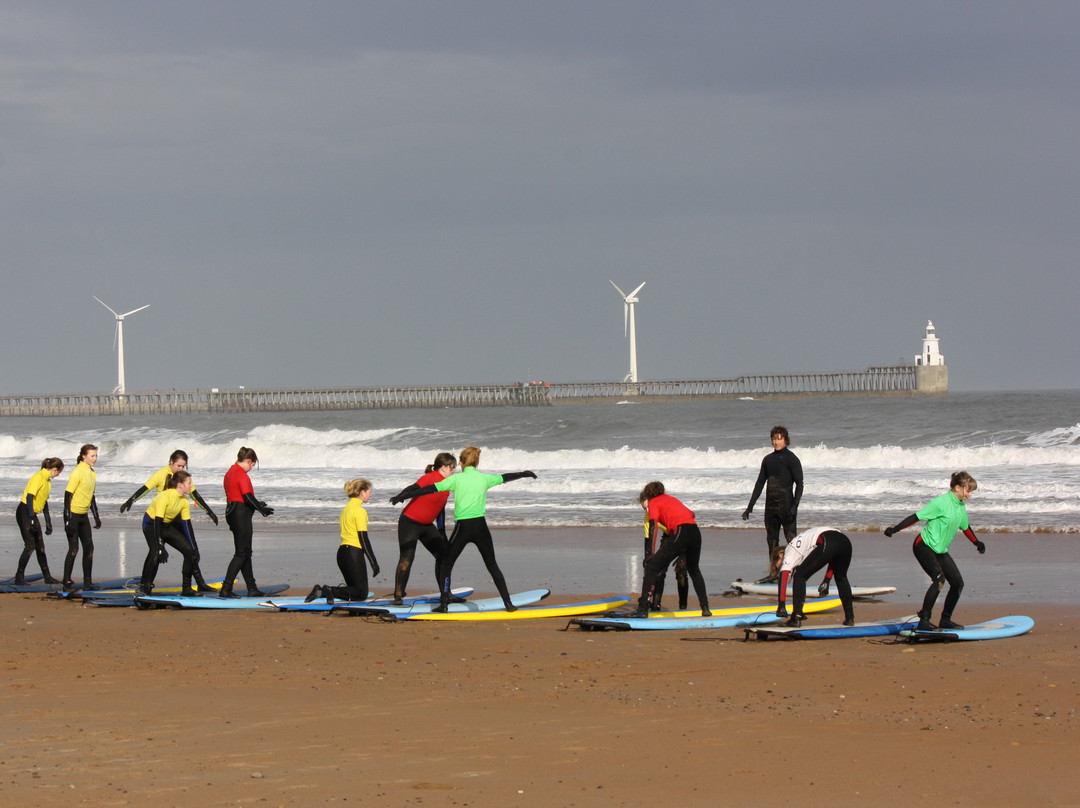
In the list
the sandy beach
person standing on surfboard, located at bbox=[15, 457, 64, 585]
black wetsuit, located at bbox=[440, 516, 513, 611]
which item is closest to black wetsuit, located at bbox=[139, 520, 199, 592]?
person standing on surfboard, located at bbox=[15, 457, 64, 585]

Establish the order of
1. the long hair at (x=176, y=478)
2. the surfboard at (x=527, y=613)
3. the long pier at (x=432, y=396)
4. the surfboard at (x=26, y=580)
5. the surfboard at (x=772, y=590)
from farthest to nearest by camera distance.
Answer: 1. the long pier at (x=432, y=396)
2. the surfboard at (x=26, y=580)
3. the surfboard at (x=772, y=590)
4. the long hair at (x=176, y=478)
5. the surfboard at (x=527, y=613)

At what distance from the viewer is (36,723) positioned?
6.37 meters

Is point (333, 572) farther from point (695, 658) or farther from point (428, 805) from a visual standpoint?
point (428, 805)

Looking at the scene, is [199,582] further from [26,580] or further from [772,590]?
[772,590]

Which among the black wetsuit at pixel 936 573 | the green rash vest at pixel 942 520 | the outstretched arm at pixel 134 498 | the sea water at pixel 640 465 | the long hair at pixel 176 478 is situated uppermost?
the long hair at pixel 176 478

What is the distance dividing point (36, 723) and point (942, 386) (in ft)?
387

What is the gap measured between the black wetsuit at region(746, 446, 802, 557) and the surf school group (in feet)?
0.04

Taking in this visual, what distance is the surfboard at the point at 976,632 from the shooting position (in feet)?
29.3

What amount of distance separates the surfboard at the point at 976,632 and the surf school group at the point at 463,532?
95 mm

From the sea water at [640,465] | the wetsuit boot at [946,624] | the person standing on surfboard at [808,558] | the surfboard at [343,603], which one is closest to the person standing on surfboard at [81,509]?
the surfboard at [343,603]

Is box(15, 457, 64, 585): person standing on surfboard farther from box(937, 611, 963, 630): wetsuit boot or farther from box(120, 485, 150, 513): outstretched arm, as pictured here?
box(937, 611, 963, 630): wetsuit boot

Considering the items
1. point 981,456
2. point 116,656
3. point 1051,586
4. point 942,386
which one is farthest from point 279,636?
point 942,386

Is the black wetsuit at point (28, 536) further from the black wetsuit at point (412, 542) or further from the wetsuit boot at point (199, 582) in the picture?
the black wetsuit at point (412, 542)

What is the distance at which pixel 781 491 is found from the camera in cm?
1187
